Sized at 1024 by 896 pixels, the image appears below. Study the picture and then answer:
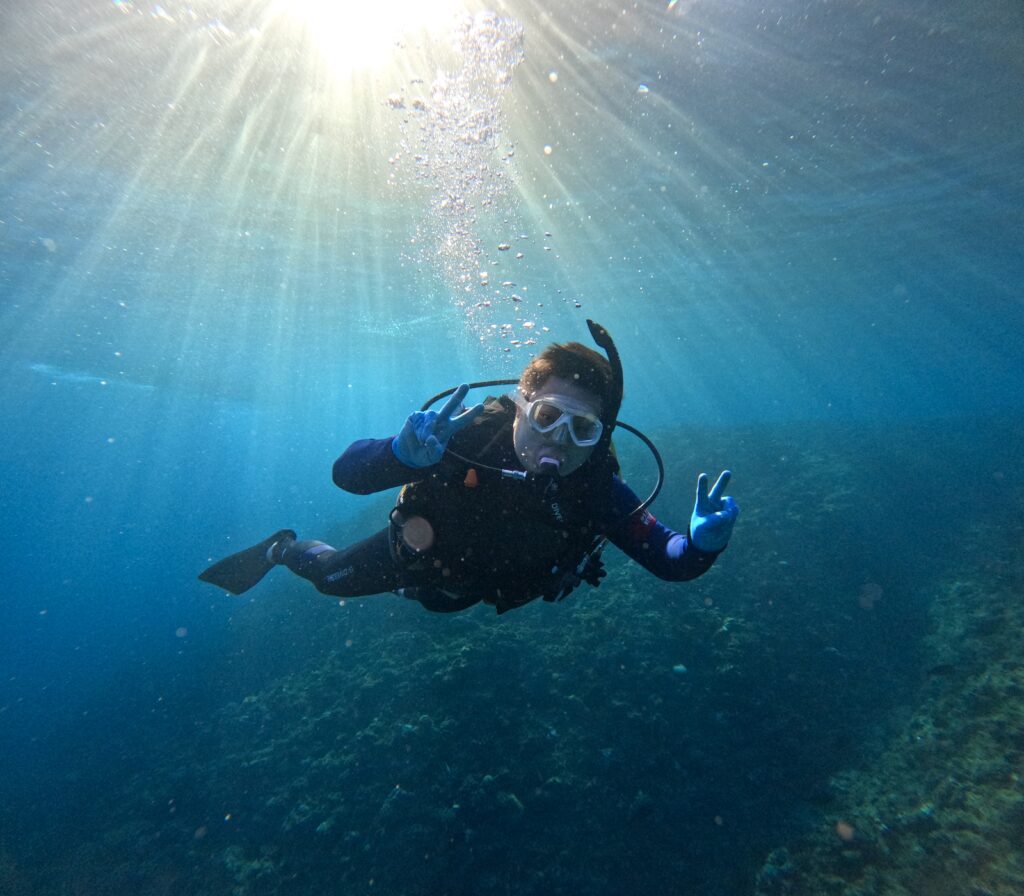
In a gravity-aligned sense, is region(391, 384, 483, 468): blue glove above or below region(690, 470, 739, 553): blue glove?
above

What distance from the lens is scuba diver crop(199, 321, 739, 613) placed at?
3.15 metres

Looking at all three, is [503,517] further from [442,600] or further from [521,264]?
[521,264]

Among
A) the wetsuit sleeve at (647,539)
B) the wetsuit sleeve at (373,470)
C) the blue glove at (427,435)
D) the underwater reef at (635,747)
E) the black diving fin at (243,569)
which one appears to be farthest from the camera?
the black diving fin at (243,569)

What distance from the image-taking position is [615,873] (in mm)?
5398

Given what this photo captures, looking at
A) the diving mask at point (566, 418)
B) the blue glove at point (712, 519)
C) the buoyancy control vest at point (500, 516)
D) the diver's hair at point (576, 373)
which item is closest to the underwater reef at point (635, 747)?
the buoyancy control vest at point (500, 516)

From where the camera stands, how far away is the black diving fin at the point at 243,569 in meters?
6.42

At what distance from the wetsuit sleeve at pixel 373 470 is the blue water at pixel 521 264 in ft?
16.9

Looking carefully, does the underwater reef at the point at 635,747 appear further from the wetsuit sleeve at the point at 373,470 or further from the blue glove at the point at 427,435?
the blue glove at the point at 427,435

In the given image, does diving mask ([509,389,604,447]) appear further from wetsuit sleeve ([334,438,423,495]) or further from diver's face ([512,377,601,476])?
wetsuit sleeve ([334,438,423,495])

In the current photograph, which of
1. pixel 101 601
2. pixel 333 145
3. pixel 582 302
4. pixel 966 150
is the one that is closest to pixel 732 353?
pixel 582 302

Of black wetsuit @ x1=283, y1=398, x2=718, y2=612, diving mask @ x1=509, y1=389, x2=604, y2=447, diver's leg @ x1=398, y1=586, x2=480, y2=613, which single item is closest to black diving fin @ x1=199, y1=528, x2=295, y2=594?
diver's leg @ x1=398, y1=586, x2=480, y2=613

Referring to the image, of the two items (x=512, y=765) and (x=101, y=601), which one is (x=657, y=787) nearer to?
(x=512, y=765)

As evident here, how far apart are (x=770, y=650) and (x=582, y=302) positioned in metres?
23.5

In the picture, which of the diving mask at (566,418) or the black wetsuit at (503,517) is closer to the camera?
the diving mask at (566,418)
